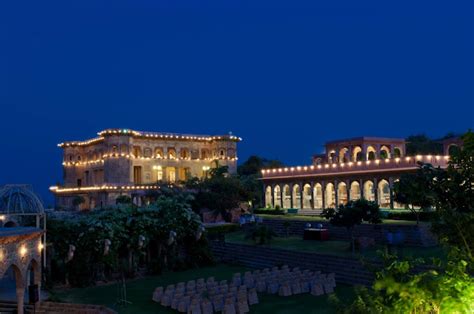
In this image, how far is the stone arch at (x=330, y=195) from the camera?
37.9m

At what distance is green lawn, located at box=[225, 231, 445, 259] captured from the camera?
21225mm

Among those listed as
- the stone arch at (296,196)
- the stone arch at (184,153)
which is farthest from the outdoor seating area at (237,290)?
the stone arch at (184,153)

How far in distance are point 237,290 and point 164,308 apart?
263 centimetres

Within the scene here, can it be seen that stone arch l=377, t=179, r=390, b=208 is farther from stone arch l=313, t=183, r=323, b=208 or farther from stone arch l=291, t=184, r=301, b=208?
stone arch l=291, t=184, r=301, b=208

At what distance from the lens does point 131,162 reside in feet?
183

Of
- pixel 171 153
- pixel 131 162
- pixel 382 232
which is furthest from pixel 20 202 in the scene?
pixel 171 153

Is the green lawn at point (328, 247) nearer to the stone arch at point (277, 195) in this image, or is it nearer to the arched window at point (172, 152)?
the stone arch at point (277, 195)

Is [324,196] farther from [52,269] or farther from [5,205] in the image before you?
[5,205]

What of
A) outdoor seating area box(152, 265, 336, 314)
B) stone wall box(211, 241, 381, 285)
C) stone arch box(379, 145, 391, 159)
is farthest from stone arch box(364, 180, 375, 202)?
outdoor seating area box(152, 265, 336, 314)

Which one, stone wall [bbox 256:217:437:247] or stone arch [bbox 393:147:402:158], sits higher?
stone arch [bbox 393:147:402:158]

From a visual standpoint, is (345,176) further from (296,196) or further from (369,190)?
(296,196)

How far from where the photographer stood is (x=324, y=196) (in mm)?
37688

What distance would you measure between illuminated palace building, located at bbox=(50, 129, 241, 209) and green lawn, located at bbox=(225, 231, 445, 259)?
2567 centimetres

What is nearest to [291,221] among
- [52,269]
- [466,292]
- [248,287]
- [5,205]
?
[248,287]
